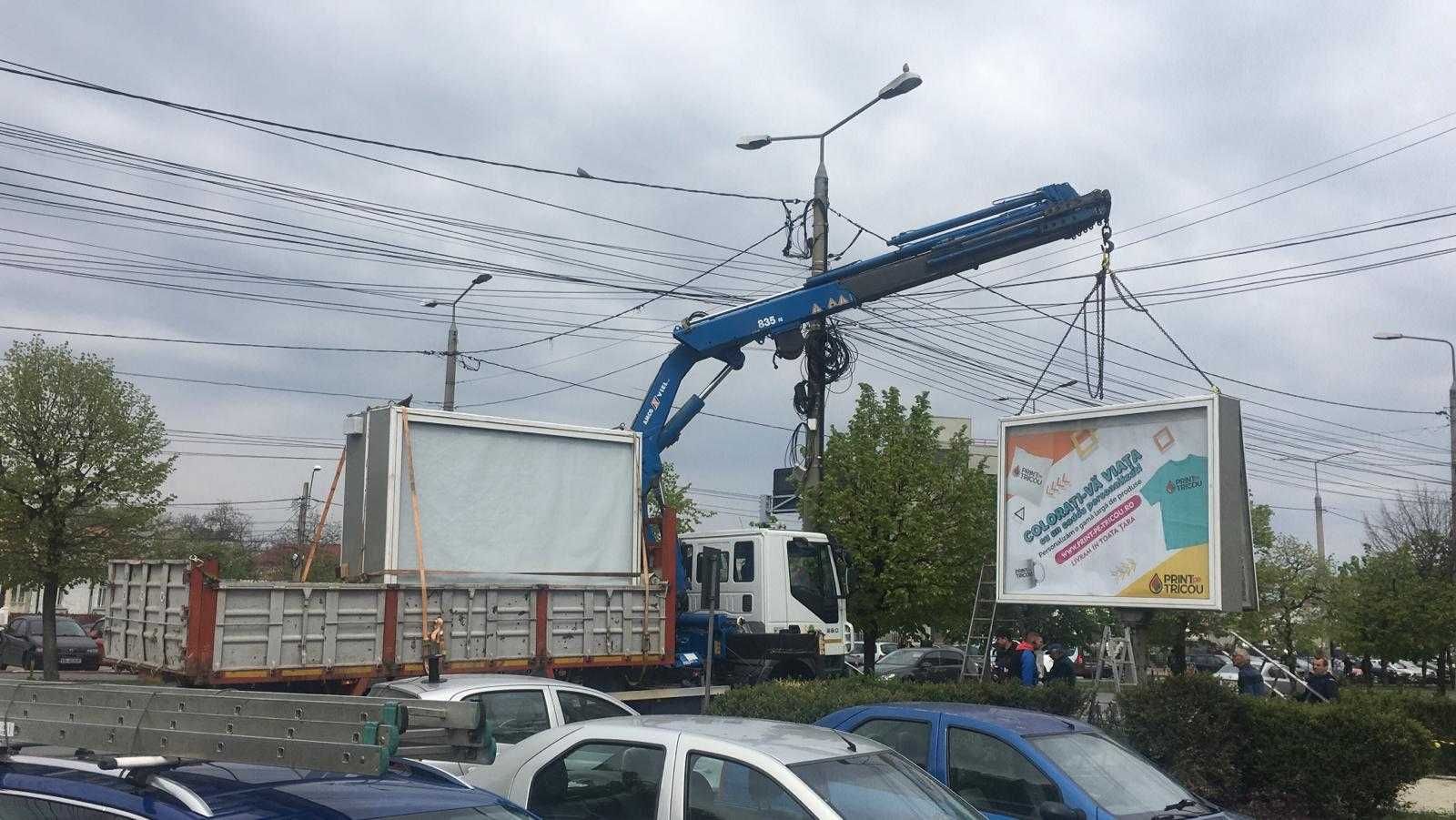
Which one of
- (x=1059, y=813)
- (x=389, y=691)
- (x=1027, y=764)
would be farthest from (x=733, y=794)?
(x=389, y=691)

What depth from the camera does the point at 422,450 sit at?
14484mm

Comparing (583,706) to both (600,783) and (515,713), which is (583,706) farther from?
(600,783)

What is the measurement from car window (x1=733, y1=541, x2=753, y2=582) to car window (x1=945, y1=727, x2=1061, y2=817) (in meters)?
10.2

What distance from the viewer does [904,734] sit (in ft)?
26.8

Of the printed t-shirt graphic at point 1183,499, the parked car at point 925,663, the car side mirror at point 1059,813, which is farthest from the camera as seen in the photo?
the parked car at point 925,663

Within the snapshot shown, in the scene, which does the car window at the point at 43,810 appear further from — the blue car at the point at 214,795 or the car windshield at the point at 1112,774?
the car windshield at the point at 1112,774

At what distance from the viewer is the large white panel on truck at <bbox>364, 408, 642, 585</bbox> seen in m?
14.3

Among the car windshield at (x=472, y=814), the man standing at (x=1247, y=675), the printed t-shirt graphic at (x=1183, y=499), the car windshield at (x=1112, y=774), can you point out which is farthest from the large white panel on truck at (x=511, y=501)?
the car windshield at (x=472, y=814)

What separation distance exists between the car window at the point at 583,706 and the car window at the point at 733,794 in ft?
14.0

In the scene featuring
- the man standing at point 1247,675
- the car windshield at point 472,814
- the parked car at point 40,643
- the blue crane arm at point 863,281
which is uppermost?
the blue crane arm at point 863,281

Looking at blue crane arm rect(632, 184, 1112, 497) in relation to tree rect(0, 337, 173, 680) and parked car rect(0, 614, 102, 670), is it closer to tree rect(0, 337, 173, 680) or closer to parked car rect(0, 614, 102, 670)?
tree rect(0, 337, 173, 680)

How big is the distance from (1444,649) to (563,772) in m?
30.6

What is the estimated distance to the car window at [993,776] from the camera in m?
7.34

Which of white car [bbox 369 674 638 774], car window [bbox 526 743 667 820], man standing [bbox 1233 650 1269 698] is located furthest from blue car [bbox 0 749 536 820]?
man standing [bbox 1233 650 1269 698]
